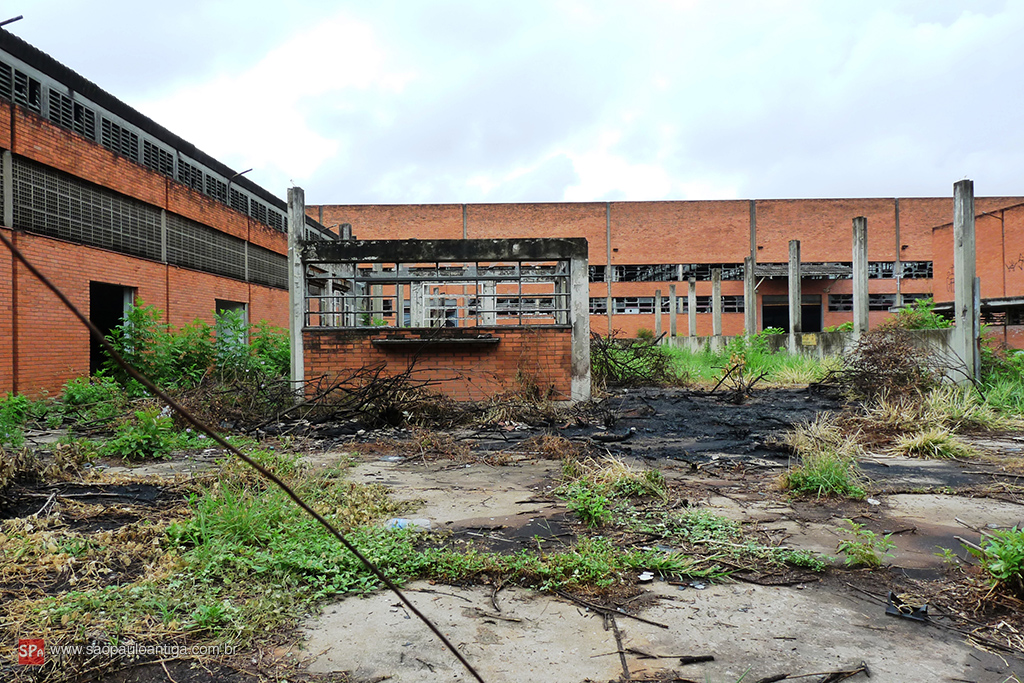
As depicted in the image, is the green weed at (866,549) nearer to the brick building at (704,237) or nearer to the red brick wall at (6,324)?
the red brick wall at (6,324)

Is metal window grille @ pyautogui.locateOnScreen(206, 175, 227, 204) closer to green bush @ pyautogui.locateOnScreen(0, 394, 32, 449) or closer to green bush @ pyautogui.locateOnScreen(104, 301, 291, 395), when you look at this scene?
green bush @ pyautogui.locateOnScreen(104, 301, 291, 395)

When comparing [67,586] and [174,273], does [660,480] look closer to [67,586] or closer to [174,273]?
[67,586]

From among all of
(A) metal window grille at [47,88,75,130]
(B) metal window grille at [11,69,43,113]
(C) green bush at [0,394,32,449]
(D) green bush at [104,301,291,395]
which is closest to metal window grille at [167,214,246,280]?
(D) green bush at [104,301,291,395]

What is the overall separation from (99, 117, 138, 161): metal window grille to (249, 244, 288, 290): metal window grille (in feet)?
18.5

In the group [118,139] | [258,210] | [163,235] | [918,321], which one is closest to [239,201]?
[258,210]

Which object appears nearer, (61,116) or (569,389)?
(569,389)

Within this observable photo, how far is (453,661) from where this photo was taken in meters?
2.45

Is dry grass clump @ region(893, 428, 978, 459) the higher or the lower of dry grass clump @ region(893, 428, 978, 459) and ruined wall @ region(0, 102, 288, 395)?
the lower

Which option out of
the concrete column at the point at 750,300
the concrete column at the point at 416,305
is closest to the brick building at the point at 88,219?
the concrete column at the point at 416,305

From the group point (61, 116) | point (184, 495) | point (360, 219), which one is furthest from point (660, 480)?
point (360, 219)

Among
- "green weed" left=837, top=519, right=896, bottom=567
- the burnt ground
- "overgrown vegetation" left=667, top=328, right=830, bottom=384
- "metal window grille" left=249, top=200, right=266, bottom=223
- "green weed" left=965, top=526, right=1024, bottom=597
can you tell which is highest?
"metal window grille" left=249, top=200, right=266, bottom=223

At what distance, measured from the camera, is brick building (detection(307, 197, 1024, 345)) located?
33.3 metres

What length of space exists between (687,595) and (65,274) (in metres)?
12.4

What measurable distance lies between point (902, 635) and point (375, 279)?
8.89 metres
